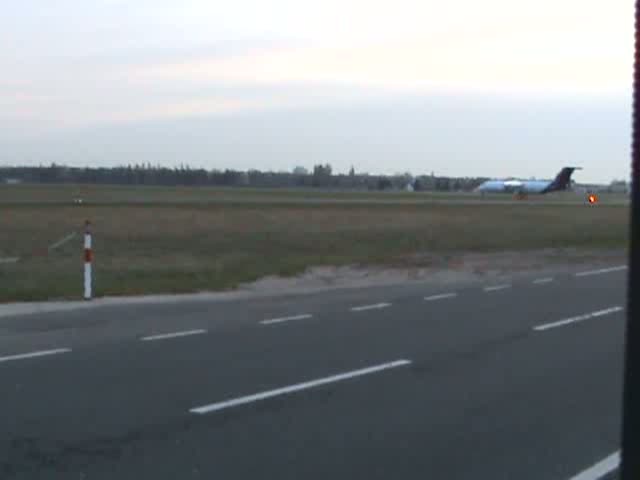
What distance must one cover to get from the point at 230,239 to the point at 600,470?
2973 cm

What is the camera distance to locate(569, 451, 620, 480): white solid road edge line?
6.85 m

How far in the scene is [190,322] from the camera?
47.0 feet

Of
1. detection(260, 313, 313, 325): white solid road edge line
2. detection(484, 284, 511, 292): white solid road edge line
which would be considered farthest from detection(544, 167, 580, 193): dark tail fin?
detection(260, 313, 313, 325): white solid road edge line

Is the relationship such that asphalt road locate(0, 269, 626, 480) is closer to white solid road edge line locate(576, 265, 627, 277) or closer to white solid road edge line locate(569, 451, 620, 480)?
white solid road edge line locate(569, 451, 620, 480)

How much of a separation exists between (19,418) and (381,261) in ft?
66.3

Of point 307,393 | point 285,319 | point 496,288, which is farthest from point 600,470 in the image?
point 496,288

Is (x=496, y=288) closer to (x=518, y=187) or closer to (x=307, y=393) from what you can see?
(x=307, y=393)

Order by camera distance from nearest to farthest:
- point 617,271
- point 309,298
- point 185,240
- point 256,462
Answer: point 256,462 → point 309,298 → point 617,271 → point 185,240

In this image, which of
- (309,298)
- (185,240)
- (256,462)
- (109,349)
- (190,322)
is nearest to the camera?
(256,462)

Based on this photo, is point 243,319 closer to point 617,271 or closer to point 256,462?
point 256,462

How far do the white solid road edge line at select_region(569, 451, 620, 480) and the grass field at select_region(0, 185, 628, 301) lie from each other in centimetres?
1235

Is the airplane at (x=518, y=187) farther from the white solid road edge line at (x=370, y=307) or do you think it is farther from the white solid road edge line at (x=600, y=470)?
the white solid road edge line at (x=600, y=470)

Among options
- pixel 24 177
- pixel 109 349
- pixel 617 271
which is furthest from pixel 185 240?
pixel 24 177

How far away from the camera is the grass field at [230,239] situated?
22.1 metres
